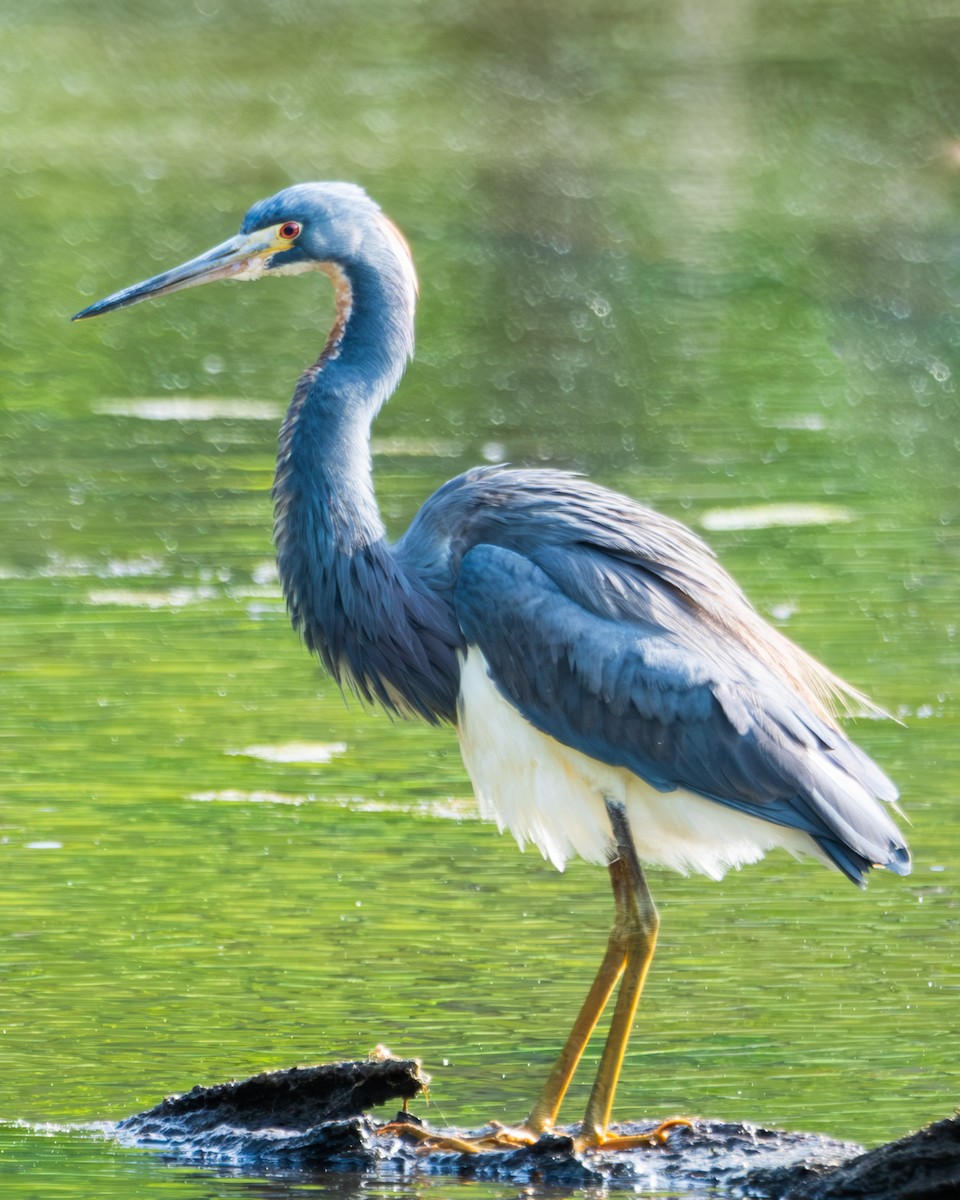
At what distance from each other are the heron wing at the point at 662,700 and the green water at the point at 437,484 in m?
0.75

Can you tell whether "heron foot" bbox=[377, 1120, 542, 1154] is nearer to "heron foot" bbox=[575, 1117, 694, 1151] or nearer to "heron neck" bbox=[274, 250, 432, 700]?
"heron foot" bbox=[575, 1117, 694, 1151]

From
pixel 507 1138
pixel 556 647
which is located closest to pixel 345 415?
pixel 556 647

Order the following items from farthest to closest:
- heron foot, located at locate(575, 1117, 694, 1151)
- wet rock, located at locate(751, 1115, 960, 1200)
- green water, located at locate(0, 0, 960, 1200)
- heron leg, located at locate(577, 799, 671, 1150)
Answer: green water, located at locate(0, 0, 960, 1200), heron leg, located at locate(577, 799, 671, 1150), heron foot, located at locate(575, 1117, 694, 1151), wet rock, located at locate(751, 1115, 960, 1200)

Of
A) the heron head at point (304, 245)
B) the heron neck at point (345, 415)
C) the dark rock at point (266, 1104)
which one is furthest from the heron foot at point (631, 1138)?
the heron head at point (304, 245)

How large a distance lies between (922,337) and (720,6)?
47.8 feet

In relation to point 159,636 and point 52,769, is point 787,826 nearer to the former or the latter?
point 52,769

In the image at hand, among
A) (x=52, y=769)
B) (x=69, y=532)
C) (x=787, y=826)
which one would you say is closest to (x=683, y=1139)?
(x=787, y=826)

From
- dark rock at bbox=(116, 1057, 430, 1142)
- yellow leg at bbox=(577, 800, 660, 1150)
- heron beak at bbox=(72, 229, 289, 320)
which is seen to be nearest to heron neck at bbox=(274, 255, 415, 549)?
heron beak at bbox=(72, 229, 289, 320)

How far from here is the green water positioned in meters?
6.98

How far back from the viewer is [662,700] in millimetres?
6445

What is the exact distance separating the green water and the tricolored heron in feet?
2.05

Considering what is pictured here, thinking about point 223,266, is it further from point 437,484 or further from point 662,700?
point 437,484

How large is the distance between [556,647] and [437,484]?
719cm

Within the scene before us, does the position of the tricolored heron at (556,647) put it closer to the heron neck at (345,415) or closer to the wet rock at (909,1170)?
the heron neck at (345,415)
